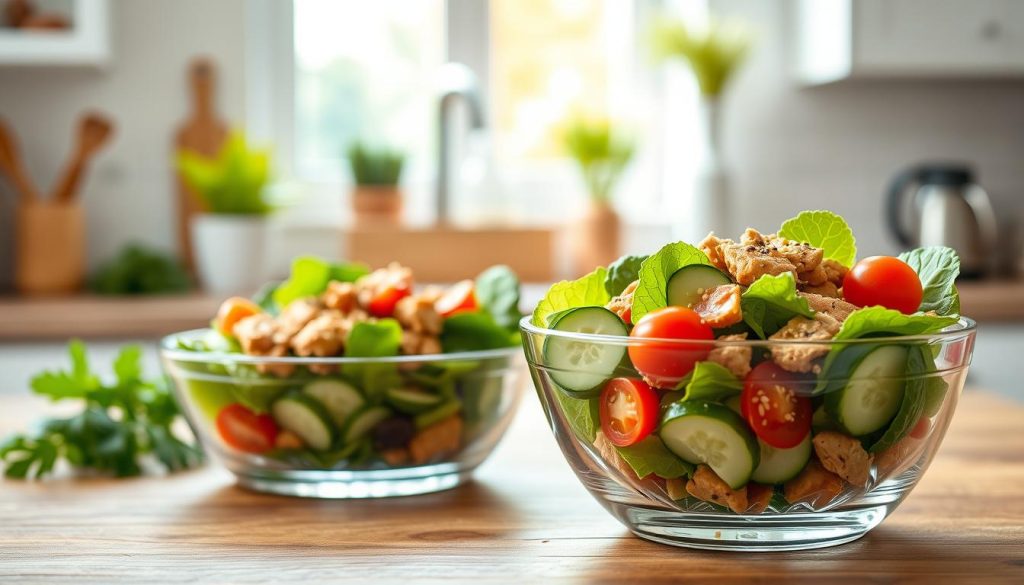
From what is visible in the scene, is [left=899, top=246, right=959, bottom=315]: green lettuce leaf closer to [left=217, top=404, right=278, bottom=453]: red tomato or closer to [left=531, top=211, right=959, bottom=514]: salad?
[left=531, top=211, right=959, bottom=514]: salad

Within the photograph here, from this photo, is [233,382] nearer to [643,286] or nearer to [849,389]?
[643,286]

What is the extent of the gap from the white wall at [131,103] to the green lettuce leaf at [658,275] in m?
2.43

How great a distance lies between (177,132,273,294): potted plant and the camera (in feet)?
8.84

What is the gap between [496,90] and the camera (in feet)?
10.7

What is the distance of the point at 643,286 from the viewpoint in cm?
74

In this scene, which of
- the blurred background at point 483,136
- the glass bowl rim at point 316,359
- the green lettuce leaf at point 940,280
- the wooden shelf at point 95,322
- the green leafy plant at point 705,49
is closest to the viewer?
the green lettuce leaf at point 940,280

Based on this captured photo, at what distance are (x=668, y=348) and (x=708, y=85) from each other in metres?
2.35

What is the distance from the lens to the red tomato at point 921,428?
0.72m

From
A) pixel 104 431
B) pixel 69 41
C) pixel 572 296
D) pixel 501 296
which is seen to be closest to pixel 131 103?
pixel 69 41

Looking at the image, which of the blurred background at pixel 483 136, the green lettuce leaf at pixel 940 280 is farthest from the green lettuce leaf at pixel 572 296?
the blurred background at pixel 483 136

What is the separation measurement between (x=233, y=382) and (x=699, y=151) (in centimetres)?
229

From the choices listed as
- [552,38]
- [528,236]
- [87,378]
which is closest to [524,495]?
[87,378]

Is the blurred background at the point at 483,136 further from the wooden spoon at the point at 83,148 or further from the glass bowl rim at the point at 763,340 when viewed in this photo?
the glass bowl rim at the point at 763,340

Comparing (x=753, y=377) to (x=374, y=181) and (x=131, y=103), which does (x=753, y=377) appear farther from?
(x=131, y=103)
